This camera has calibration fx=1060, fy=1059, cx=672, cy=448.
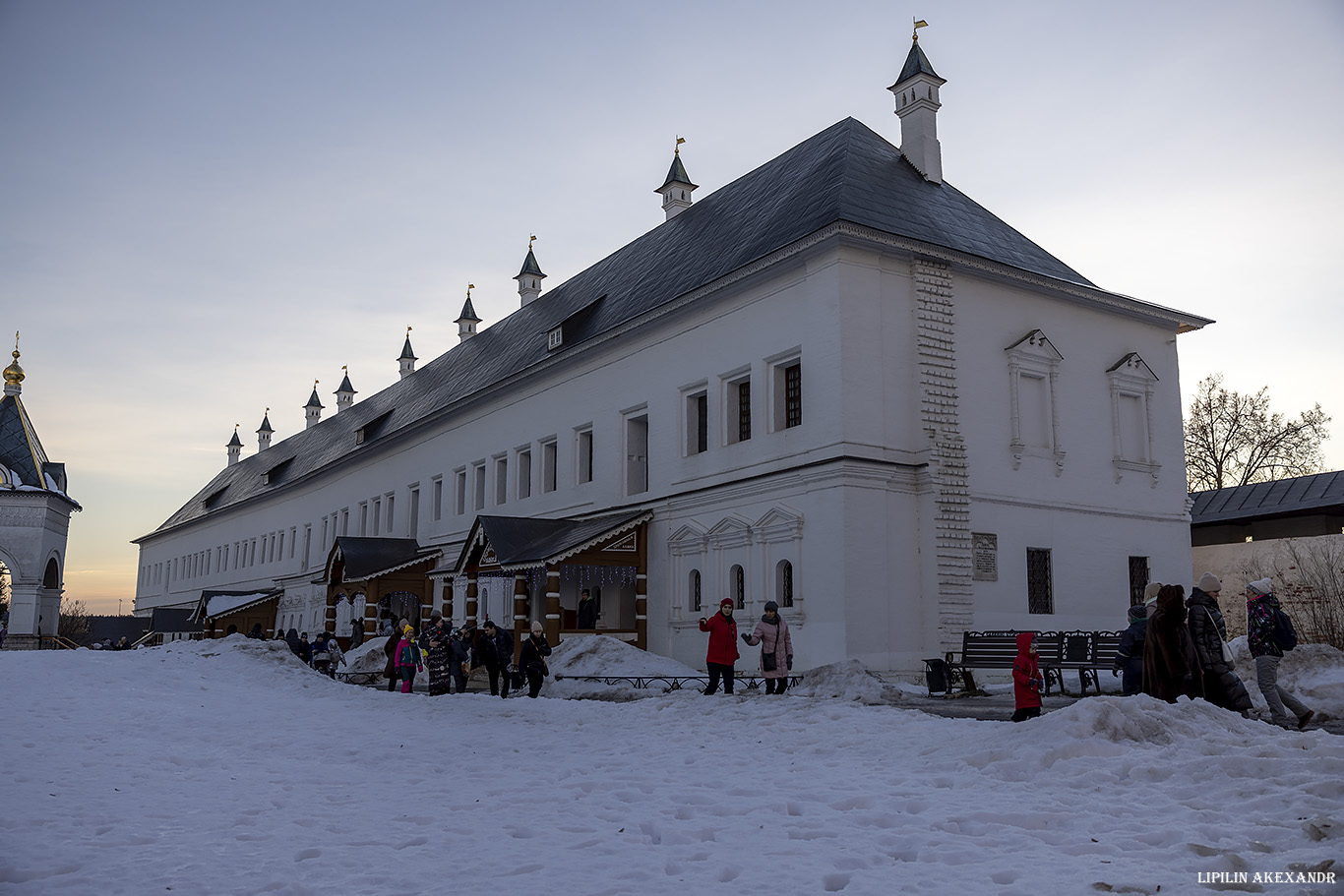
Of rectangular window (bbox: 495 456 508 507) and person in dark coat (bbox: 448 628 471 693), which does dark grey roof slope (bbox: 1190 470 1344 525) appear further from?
person in dark coat (bbox: 448 628 471 693)

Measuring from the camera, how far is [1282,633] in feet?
38.6

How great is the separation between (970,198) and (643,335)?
9.68 meters

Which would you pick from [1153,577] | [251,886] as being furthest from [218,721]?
[1153,577]

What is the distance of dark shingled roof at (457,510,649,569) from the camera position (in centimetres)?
2748

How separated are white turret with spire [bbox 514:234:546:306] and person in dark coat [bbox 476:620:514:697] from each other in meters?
33.7

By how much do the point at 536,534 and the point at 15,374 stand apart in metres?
29.8

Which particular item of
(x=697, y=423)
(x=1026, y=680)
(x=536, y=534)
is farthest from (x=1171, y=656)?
(x=536, y=534)

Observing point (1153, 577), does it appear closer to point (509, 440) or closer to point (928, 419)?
point (928, 419)

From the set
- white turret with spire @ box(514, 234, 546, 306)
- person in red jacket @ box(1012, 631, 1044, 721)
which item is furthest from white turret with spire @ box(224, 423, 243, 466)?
person in red jacket @ box(1012, 631, 1044, 721)

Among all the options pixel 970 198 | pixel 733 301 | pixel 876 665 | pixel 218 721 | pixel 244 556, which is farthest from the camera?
pixel 244 556

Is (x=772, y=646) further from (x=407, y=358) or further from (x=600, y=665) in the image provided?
(x=407, y=358)

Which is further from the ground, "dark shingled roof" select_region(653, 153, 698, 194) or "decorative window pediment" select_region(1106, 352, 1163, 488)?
"dark shingled roof" select_region(653, 153, 698, 194)

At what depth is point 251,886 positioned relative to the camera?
6.54m

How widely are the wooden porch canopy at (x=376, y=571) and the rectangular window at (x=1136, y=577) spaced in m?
23.6
